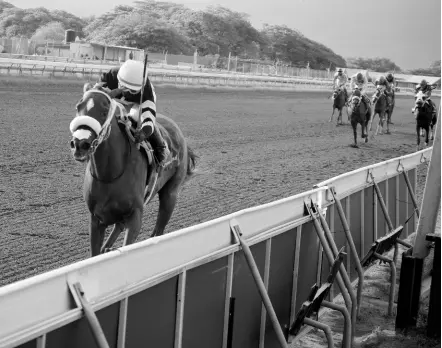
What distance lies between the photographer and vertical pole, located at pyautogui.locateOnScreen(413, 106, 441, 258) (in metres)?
5.34

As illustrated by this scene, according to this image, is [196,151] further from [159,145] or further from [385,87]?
[385,87]

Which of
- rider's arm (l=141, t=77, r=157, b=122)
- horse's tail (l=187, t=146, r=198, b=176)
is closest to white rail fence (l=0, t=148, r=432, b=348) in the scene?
rider's arm (l=141, t=77, r=157, b=122)

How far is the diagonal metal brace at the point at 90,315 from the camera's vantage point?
8.91ft

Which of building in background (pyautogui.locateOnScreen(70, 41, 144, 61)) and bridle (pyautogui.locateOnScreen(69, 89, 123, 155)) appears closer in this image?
bridle (pyautogui.locateOnScreen(69, 89, 123, 155))

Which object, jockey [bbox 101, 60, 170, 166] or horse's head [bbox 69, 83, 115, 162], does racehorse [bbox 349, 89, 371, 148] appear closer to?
jockey [bbox 101, 60, 170, 166]

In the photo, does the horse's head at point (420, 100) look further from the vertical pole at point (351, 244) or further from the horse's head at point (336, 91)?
the vertical pole at point (351, 244)

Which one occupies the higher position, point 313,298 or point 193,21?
point 193,21

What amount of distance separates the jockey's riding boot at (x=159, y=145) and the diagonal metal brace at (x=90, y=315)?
2.91 m

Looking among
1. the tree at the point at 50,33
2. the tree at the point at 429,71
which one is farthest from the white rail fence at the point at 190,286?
the tree at the point at 429,71

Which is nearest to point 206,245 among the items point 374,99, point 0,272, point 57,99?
point 0,272

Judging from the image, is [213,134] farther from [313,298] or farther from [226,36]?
[226,36]

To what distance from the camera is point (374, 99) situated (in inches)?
829

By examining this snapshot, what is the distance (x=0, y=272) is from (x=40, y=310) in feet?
10.6

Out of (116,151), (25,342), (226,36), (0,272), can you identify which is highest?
(226,36)
